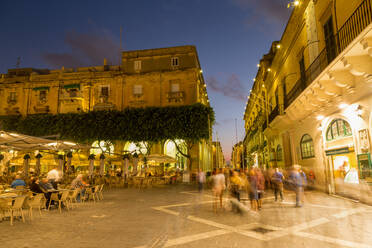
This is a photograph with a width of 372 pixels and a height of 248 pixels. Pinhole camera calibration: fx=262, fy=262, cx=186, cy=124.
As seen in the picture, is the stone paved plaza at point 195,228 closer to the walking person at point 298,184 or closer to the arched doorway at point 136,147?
the walking person at point 298,184

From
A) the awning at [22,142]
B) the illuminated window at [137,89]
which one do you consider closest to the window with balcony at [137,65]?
the illuminated window at [137,89]

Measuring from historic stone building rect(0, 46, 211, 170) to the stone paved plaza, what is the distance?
20.0m

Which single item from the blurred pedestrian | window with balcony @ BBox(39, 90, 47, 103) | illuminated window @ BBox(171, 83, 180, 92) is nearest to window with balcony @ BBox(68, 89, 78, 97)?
window with balcony @ BBox(39, 90, 47, 103)

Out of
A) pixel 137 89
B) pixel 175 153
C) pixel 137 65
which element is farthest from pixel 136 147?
pixel 137 65

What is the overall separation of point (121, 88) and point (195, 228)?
26.4 m

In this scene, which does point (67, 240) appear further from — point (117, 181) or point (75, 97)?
point (75, 97)

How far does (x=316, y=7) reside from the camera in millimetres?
12914

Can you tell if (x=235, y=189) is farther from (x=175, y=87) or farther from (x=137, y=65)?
(x=137, y=65)

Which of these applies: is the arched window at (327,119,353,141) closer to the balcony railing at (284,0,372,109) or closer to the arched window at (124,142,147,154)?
the balcony railing at (284,0,372,109)

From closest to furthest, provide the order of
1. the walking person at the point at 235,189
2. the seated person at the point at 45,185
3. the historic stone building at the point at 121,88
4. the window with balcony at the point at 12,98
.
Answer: the walking person at the point at 235,189
the seated person at the point at 45,185
the historic stone building at the point at 121,88
the window with balcony at the point at 12,98

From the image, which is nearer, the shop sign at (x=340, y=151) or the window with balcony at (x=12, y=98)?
the shop sign at (x=340, y=151)

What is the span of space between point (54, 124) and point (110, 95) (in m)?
7.02

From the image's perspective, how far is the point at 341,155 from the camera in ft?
40.0

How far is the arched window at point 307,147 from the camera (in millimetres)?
14484
